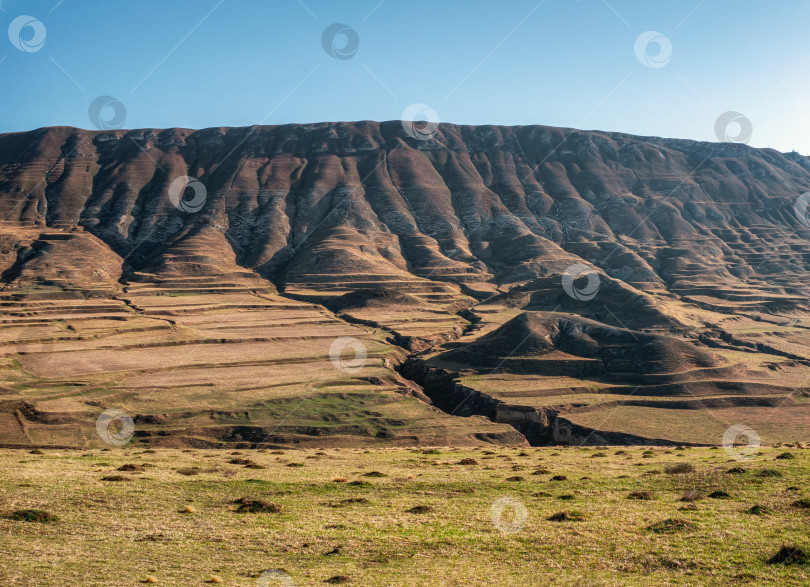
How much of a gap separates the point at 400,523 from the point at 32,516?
13979mm

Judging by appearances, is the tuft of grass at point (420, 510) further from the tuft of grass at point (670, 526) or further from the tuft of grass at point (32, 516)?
the tuft of grass at point (32, 516)

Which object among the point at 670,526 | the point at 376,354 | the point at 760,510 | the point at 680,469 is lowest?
the point at 670,526

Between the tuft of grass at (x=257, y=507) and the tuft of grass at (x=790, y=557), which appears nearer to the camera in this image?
the tuft of grass at (x=790, y=557)

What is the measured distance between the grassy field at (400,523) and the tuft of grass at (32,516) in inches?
3.1

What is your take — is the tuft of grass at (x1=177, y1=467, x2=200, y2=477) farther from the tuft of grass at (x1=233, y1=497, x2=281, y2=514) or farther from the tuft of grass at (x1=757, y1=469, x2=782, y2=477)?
the tuft of grass at (x1=757, y1=469, x2=782, y2=477)

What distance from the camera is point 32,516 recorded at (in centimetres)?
2233

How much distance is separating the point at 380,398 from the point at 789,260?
183 meters

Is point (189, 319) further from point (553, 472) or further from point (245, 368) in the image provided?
point (553, 472)

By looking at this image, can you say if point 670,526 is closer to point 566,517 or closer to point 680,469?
point 566,517

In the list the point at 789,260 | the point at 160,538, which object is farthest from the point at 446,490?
the point at 789,260

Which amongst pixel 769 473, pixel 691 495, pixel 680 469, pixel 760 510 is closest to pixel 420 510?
pixel 691 495

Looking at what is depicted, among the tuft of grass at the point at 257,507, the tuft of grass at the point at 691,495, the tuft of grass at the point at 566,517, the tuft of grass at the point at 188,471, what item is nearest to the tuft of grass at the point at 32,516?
the tuft of grass at the point at 257,507

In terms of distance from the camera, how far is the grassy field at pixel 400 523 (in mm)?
17719

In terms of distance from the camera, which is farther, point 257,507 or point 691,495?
point 691,495
